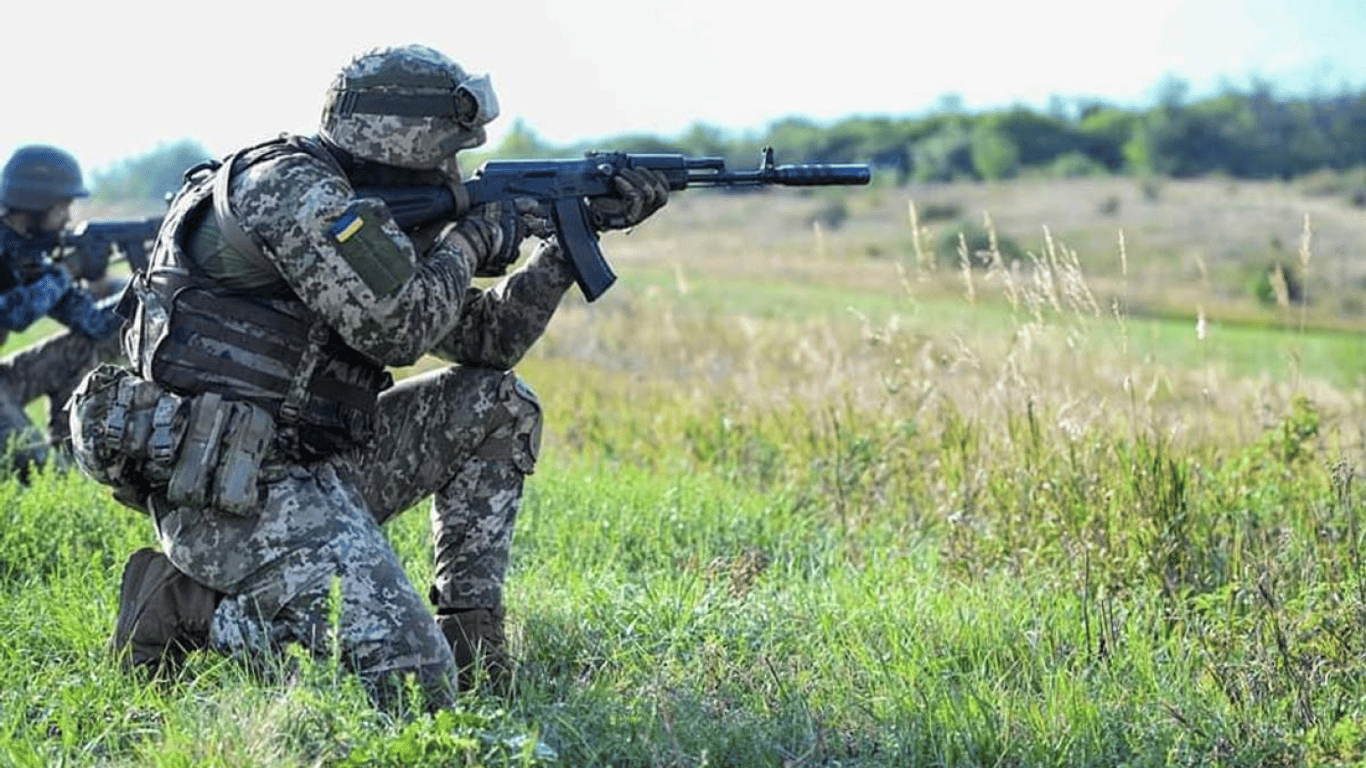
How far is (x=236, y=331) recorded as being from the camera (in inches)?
187

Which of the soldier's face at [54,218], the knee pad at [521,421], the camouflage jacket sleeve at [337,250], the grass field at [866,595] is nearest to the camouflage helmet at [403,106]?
the camouflage jacket sleeve at [337,250]

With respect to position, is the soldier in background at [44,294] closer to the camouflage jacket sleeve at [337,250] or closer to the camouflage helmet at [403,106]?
the camouflage helmet at [403,106]

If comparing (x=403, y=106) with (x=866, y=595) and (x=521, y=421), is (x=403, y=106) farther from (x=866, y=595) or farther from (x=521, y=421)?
(x=866, y=595)

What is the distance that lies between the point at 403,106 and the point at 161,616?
1.60 m

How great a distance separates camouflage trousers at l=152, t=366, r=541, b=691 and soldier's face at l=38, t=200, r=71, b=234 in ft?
14.2

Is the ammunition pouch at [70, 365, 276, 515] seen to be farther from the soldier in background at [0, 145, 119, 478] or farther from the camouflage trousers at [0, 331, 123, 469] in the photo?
the camouflage trousers at [0, 331, 123, 469]

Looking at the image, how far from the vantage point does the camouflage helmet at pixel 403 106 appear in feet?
16.0

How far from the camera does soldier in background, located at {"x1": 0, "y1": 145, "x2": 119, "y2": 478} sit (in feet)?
27.9

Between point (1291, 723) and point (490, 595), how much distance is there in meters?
2.32

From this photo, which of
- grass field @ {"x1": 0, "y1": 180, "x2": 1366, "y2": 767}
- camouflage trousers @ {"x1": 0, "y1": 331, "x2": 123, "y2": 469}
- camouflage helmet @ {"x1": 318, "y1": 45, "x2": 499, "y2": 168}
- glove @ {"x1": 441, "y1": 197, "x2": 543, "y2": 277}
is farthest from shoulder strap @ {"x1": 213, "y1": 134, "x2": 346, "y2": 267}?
camouflage trousers @ {"x1": 0, "y1": 331, "x2": 123, "y2": 469}

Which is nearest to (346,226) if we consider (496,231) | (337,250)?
(337,250)

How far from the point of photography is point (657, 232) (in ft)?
203

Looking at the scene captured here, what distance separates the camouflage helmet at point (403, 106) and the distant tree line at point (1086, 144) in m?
66.0

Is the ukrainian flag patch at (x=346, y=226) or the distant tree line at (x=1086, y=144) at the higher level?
the ukrainian flag patch at (x=346, y=226)
